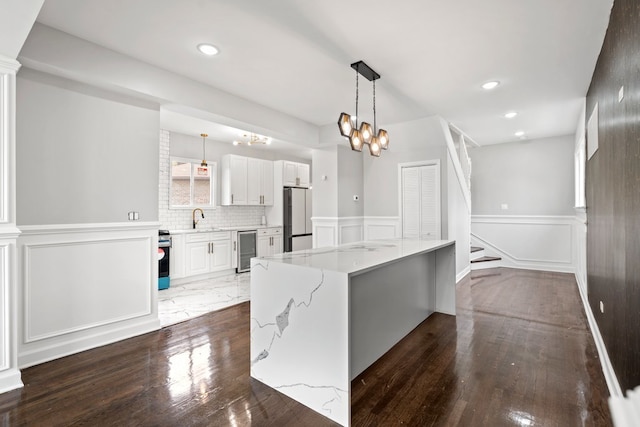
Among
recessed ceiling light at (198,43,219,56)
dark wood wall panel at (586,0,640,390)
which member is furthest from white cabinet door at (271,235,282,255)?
dark wood wall panel at (586,0,640,390)

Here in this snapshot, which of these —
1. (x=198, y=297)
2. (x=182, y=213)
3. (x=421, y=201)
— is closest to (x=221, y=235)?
(x=182, y=213)

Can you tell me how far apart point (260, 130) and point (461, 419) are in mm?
3754

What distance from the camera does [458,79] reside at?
3373mm

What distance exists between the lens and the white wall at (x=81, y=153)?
2.52m

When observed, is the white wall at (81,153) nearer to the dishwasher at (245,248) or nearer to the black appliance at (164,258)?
the black appliance at (164,258)

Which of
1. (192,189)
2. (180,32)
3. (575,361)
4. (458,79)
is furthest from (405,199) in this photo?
(180,32)

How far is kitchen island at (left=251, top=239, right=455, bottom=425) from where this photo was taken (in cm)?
183

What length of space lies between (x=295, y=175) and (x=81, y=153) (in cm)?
463

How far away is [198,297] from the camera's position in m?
4.41

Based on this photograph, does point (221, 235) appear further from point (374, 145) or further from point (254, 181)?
point (374, 145)

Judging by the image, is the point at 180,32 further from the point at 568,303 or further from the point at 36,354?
the point at 568,303

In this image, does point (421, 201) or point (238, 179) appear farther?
point (238, 179)

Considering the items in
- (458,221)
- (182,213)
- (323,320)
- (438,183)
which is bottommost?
(323,320)

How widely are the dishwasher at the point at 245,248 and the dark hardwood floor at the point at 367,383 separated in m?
2.73
